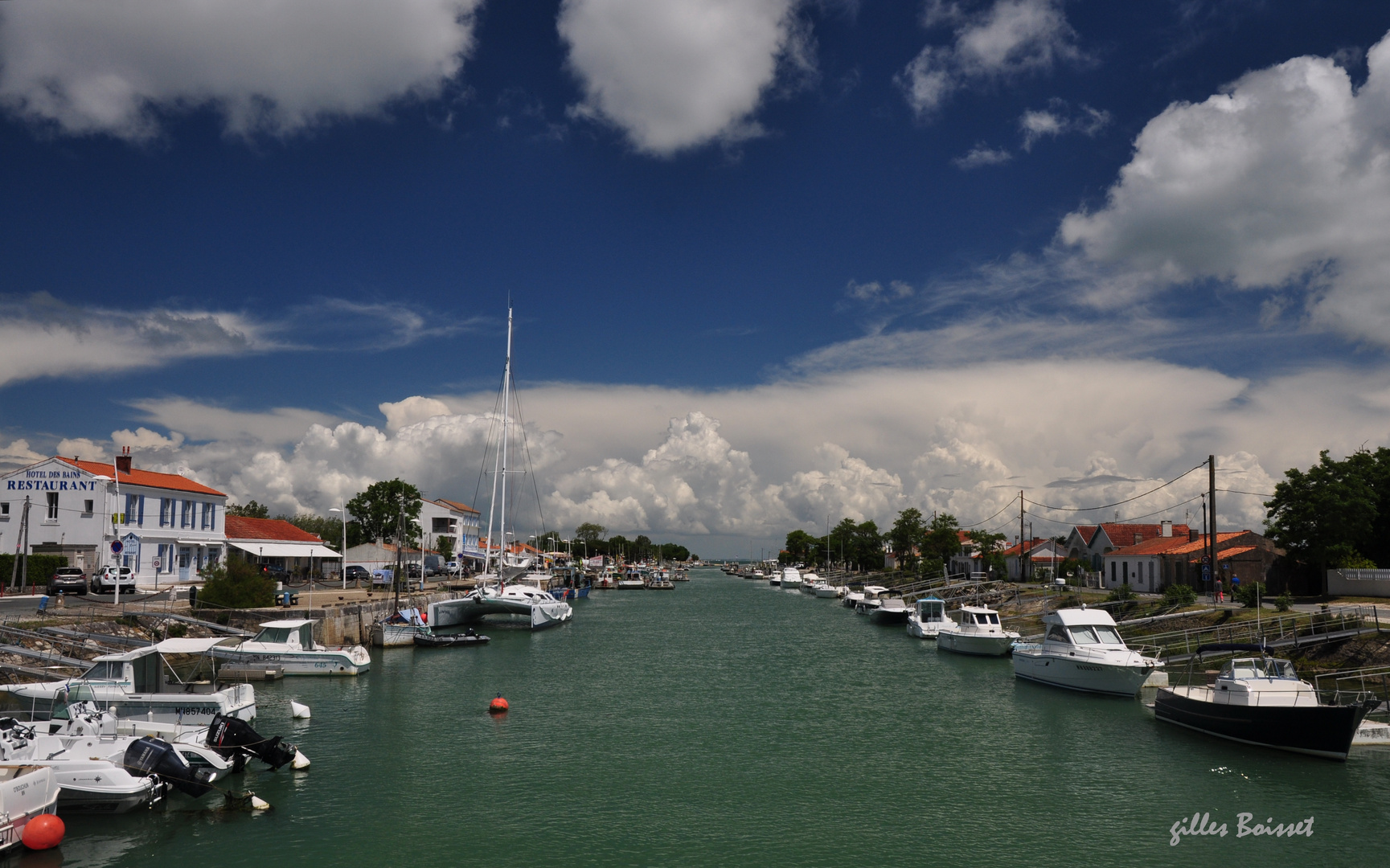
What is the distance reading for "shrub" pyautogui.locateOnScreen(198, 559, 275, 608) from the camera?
49.3 metres

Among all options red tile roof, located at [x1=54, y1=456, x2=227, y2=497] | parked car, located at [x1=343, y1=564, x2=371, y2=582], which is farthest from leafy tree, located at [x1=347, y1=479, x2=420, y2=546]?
red tile roof, located at [x1=54, y1=456, x2=227, y2=497]

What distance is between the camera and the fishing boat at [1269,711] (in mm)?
25141

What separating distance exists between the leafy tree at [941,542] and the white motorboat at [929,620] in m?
58.1

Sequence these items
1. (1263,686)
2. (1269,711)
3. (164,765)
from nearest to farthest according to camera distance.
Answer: (164,765)
(1269,711)
(1263,686)

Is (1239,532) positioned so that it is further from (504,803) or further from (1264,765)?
(504,803)

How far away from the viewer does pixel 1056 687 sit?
39938mm

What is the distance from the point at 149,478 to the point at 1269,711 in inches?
2738

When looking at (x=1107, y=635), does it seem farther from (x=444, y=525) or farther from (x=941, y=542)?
(x=444, y=525)

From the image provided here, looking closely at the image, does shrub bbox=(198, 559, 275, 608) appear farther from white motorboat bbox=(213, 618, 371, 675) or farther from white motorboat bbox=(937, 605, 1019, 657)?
white motorboat bbox=(937, 605, 1019, 657)

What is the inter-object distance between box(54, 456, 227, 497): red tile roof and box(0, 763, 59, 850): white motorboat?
146 feet

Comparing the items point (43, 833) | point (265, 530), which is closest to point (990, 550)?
point (265, 530)

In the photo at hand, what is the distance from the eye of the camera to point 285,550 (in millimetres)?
81062

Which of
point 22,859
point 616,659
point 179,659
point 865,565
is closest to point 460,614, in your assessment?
point 616,659

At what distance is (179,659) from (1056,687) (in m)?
41.2
